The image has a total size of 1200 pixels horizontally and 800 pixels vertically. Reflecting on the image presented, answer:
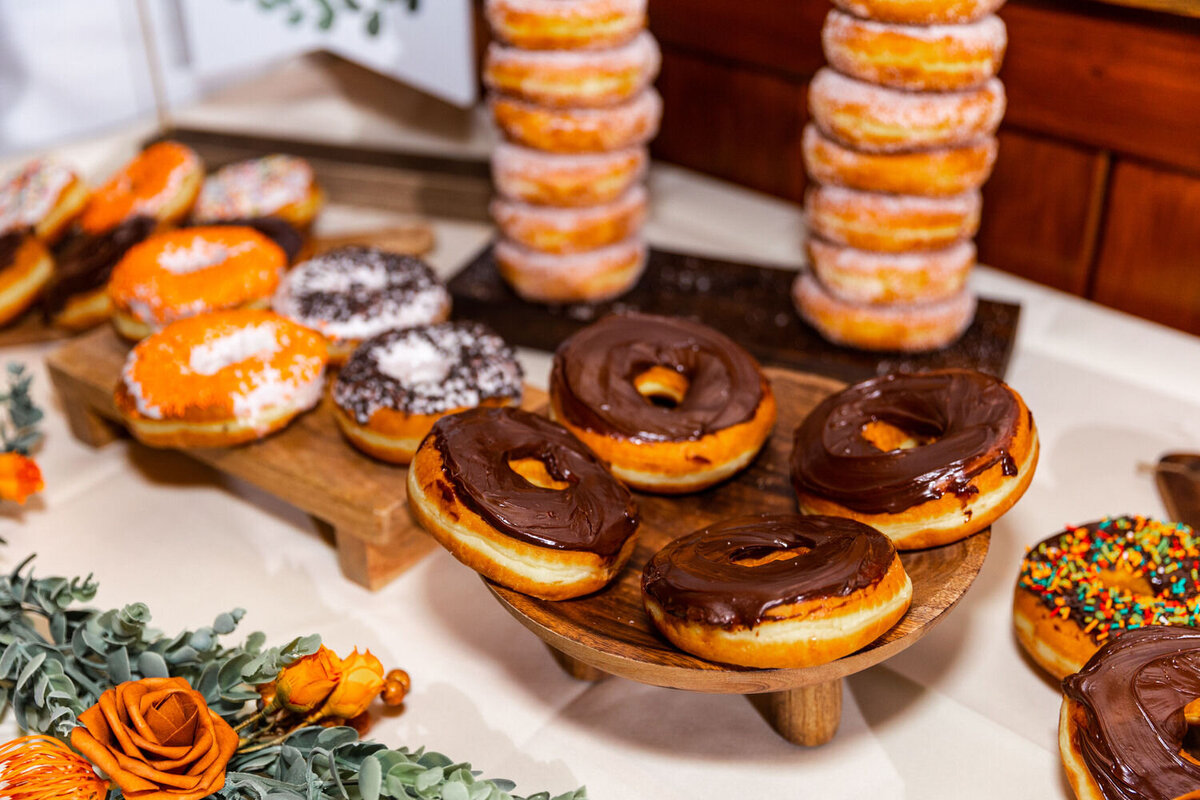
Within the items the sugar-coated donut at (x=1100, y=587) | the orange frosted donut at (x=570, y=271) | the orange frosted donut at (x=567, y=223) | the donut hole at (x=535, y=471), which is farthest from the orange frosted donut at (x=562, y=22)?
the sugar-coated donut at (x=1100, y=587)

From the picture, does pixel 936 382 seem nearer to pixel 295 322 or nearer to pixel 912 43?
pixel 912 43

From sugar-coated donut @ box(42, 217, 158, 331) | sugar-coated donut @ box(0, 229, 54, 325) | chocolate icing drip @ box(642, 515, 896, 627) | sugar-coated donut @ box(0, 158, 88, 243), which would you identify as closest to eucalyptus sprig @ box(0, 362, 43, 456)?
sugar-coated donut @ box(42, 217, 158, 331)

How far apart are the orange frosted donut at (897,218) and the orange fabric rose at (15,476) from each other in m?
1.48

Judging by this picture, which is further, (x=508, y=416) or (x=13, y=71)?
(x=13, y=71)

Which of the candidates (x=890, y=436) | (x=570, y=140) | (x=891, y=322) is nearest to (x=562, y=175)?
(x=570, y=140)

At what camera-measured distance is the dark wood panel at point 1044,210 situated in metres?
2.42

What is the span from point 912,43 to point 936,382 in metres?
0.65

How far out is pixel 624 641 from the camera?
1288 millimetres

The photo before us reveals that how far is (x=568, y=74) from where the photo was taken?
7.06 ft

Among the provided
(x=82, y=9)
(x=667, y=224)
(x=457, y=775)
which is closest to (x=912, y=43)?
(x=667, y=224)

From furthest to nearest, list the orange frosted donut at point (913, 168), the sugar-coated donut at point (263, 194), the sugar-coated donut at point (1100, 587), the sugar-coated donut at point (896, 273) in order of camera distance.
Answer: the sugar-coated donut at point (263, 194), the sugar-coated donut at point (896, 273), the orange frosted donut at point (913, 168), the sugar-coated donut at point (1100, 587)

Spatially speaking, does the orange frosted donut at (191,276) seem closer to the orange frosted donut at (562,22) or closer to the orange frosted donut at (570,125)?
the orange frosted donut at (570,125)

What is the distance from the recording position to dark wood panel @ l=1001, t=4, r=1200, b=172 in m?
2.15

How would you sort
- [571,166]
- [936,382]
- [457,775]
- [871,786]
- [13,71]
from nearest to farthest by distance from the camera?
1. [457,775]
2. [871,786]
3. [936,382]
4. [571,166]
5. [13,71]
